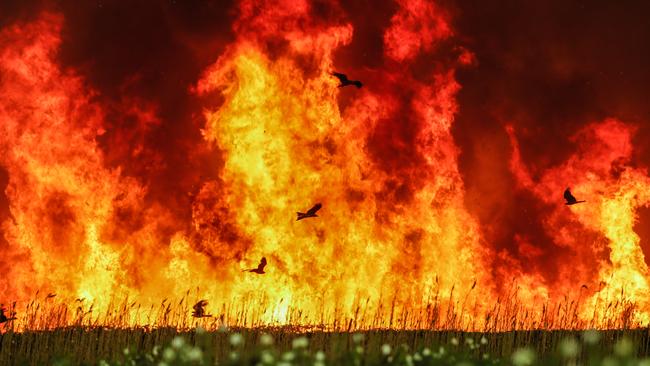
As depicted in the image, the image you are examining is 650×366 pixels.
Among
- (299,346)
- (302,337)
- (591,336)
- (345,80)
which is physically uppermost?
(345,80)

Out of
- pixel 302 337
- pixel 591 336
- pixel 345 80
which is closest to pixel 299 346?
pixel 302 337

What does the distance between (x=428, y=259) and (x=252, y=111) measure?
660 centimetres

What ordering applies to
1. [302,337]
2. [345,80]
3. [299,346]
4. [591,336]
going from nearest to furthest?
[591,336], [299,346], [302,337], [345,80]

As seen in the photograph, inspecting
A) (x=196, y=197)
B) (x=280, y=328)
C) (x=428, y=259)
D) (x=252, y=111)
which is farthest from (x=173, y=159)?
(x=280, y=328)

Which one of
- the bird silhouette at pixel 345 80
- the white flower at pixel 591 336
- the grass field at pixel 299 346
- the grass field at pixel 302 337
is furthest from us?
the bird silhouette at pixel 345 80

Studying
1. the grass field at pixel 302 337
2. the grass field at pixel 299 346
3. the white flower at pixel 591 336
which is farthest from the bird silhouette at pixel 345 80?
the white flower at pixel 591 336

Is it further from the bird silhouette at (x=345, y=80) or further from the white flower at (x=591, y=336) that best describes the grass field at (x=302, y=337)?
the bird silhouette at (x=345, y=80)

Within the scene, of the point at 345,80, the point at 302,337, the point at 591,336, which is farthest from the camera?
the point at 345,80

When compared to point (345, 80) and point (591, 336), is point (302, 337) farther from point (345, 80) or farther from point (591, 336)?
point (345, 80)

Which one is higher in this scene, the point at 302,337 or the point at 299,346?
the point at 302,337

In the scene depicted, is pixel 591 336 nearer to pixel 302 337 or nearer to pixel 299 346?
pixel 299 346

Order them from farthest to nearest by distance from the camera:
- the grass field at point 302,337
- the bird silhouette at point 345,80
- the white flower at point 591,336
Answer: the bird silhouette at point 345,80 < the grass field at point 302,337 < the white flower at point 591,336

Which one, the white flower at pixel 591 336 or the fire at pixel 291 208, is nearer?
the white flower at pixel 591 336

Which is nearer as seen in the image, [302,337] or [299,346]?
[299,346]
